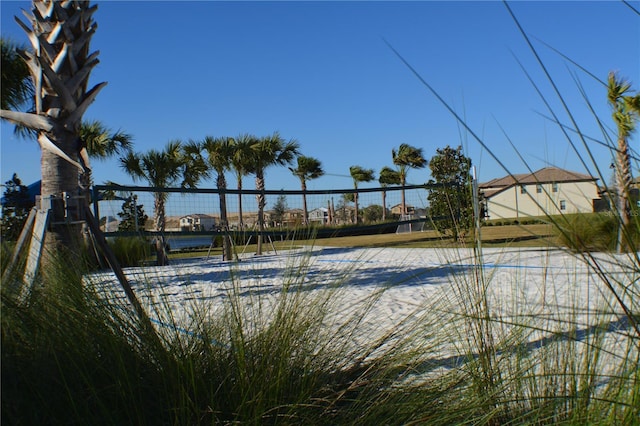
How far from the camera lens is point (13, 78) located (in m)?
9.96

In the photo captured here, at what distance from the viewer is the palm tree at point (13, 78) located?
9742 millimetres

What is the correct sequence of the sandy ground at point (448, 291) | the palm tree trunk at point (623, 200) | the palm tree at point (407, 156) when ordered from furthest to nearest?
the palm tree at point (407, 156), the sandy ground at point (448, 291), the palm tree trunk at point (623, 200)

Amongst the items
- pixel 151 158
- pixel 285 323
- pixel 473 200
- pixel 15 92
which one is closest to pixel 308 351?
pixel 285 323

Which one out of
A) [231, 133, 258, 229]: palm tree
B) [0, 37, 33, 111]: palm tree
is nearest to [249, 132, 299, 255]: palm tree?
[231, 133, 258, 229]: palm tree

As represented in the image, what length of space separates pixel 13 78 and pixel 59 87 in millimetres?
8025

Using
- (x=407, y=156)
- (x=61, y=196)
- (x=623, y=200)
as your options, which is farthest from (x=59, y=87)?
(x=407, y=156)

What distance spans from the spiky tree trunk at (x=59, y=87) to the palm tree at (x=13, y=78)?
7037mm

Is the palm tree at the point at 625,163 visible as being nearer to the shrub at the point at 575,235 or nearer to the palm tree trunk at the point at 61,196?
the shrub at the point at 575,235

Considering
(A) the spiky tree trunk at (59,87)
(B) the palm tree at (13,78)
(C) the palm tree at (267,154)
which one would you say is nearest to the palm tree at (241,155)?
(C) the palm tree at (267,154)

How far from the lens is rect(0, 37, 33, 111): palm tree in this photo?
9742 millimetres

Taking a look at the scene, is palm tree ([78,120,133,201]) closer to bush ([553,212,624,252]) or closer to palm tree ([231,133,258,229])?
palm tree ([231,133,258,229])

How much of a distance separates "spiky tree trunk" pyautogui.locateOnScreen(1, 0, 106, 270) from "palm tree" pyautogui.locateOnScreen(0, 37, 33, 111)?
7037 mm

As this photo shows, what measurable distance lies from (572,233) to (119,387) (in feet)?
3.59

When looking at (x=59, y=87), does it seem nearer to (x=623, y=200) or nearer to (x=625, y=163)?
(x=623, y=200)
